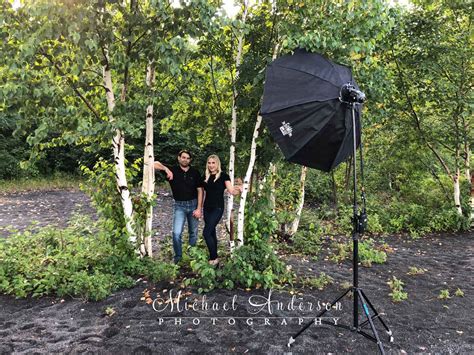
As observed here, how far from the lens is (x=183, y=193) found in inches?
205

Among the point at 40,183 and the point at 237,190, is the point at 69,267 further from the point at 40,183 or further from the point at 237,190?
the point at 40,183

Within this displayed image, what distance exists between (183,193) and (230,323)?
195cm

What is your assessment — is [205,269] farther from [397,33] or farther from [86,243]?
[397,33]

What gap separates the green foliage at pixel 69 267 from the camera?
459 centimetres

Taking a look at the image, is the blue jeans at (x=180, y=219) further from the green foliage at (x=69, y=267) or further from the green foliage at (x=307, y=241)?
the green foliage at (x=307, y=241)

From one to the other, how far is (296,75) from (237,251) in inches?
94.7

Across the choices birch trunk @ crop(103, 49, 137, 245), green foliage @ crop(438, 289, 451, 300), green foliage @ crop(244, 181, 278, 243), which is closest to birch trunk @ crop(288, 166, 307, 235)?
green foliage @ crop(244, 181, 278, 243)

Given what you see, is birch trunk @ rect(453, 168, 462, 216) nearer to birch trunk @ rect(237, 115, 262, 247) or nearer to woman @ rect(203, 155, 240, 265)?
birch trunk @ rect(237, 115, 262, 247)

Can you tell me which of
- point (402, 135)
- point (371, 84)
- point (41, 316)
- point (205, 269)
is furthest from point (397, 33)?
point (41, 316)

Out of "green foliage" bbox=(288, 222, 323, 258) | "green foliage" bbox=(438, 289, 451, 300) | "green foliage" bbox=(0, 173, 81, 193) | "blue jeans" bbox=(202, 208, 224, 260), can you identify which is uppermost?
"green foliage" bbox=(0, 173, 81, 193)

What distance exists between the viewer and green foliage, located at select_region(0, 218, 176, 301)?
15.1 feet

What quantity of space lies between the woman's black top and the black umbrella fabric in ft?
5.25

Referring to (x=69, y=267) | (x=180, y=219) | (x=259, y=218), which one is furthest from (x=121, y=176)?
(x=259, y=218)

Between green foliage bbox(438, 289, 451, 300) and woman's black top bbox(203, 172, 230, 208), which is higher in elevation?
woman's black top bbox(203, 172, 230, 208)
